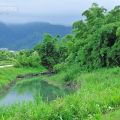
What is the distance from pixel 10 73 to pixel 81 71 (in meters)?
15.5

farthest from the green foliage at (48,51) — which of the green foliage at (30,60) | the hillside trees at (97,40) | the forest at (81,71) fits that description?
the hillside trees at (97,40)

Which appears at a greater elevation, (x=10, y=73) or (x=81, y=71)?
(x=81, y=71)

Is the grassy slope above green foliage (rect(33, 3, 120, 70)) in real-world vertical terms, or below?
below

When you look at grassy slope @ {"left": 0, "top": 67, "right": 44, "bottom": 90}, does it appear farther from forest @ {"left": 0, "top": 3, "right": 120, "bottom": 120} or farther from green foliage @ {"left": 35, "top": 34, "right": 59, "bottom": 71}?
green foliage @ {"left": 35, "top": 34, "right": 59, "bottom": 71}

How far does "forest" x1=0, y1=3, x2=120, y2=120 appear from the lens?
14.1m

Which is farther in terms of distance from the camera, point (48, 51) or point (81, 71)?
point (48, 51)

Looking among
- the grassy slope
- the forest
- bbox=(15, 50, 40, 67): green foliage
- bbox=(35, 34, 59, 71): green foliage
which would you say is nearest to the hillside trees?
the forest

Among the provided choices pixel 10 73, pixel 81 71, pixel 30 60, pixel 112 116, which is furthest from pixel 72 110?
pixel 30 60

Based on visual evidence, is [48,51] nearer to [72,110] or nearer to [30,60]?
[30,60]

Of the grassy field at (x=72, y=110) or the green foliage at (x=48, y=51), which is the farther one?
the green foliage at (x=48, y=51)

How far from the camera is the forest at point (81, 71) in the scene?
14.1m

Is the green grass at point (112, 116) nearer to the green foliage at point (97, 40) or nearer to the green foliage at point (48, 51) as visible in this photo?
the green foliage at point (97, 40)

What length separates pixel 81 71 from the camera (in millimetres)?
42875

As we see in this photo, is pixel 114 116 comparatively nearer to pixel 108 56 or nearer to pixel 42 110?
pixel 42 110
